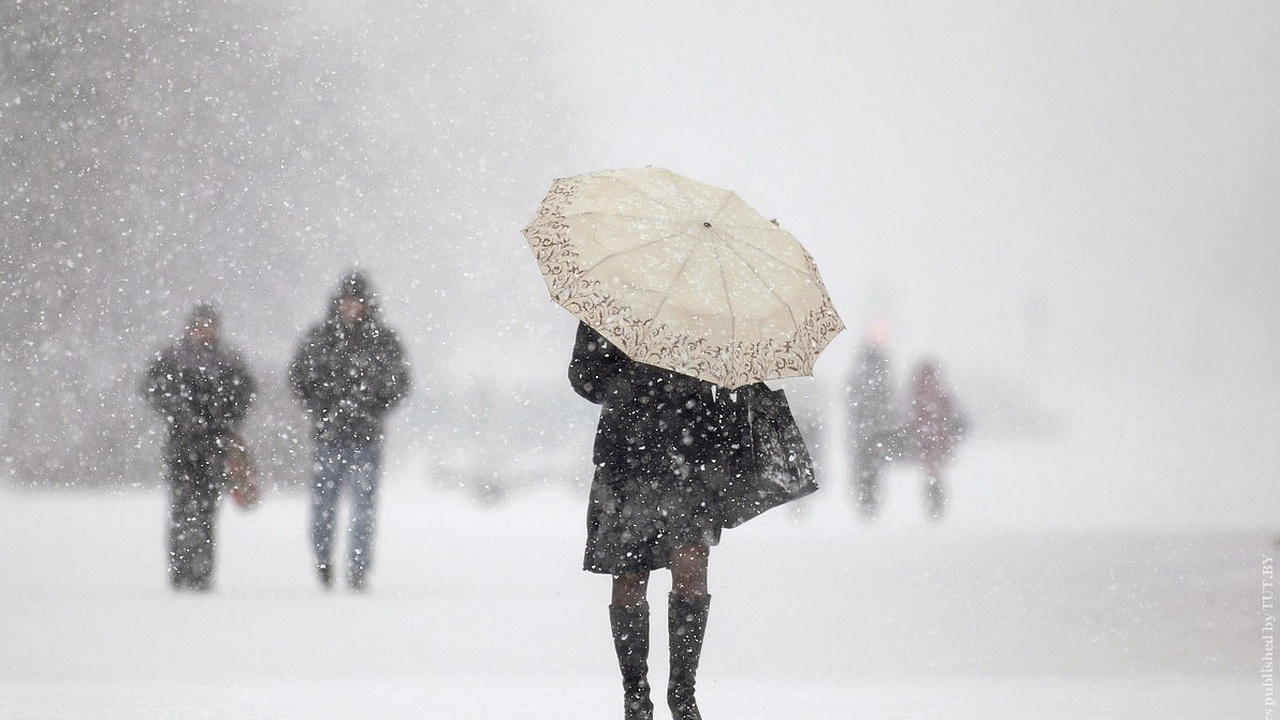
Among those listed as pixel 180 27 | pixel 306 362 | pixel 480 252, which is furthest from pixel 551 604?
pixel 480 252

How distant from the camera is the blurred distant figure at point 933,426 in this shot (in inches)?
536

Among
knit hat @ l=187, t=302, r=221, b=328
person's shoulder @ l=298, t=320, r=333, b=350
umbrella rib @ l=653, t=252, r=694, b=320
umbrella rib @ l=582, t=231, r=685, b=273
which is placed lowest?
umbrella rib @ l=653, t=252, r=694, b=320

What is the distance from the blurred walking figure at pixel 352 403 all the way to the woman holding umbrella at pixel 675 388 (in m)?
3.69

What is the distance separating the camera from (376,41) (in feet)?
86.7

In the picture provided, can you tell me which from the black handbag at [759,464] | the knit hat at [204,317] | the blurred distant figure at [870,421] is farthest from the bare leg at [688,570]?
the blurred distant figure at [870,421]

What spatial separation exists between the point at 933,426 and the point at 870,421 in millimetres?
742

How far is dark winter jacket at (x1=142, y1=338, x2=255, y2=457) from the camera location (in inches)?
312

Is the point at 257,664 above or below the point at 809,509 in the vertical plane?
below

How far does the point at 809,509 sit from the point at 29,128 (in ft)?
35.4

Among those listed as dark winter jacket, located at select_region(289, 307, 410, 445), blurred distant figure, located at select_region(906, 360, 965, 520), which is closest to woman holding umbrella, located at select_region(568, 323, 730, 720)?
dark winter jacket, located at select_region(289, 307, 410, 445)

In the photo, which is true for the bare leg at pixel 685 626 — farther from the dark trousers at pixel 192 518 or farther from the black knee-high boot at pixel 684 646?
the dark trousers at pixel 192 518

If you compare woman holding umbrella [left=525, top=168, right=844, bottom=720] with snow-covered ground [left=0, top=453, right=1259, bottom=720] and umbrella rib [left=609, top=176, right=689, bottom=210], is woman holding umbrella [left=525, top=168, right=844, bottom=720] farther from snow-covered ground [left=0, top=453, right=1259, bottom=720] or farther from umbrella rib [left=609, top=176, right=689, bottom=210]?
snow-covered ground [left=0, top=453, right=1259, bottom=720]

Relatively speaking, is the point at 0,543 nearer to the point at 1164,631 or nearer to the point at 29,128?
the point at 29,128

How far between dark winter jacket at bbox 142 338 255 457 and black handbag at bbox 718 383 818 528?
4.34 metres
